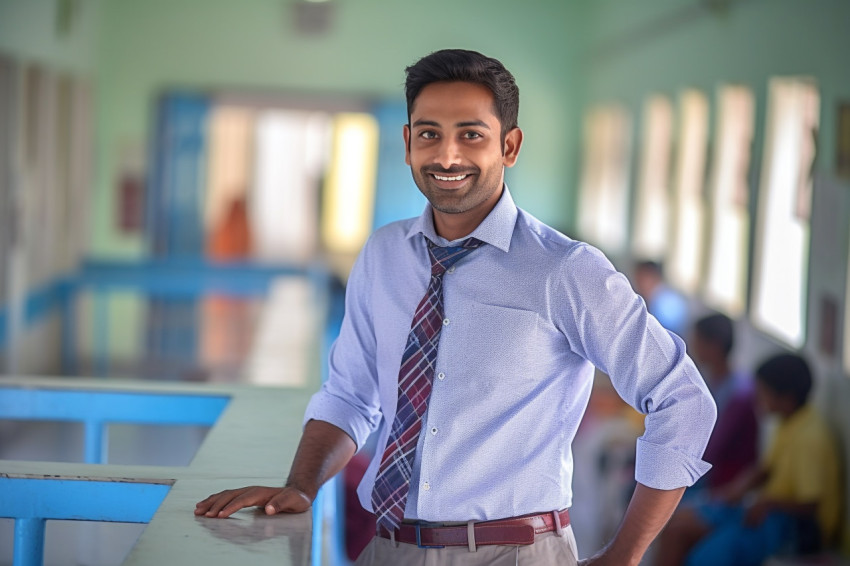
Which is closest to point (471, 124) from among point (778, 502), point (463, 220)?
point (463, 220)

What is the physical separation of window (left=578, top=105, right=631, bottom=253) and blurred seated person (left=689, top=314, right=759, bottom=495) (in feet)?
15.6

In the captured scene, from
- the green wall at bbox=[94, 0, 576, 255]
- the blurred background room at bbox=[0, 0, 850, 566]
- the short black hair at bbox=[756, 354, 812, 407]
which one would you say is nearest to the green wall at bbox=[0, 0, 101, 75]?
the blurred background room at bbox=[0, 0, 850, 566]

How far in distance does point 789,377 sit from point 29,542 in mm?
3115

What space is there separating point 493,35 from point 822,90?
20.7ft

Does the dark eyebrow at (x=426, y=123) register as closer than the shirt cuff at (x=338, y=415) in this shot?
Yes

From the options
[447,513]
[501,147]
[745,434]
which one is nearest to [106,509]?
[447,513]

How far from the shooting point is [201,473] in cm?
166

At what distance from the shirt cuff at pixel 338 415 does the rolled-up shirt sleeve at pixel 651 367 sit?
0.40 m

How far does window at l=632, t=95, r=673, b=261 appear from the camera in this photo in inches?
327

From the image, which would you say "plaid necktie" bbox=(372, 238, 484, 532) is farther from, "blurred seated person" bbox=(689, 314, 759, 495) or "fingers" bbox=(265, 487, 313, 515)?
"blurred seated person" bbox=(689, 314, 759, 495)

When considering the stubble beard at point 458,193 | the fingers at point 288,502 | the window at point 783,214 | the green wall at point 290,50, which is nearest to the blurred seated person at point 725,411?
the window at point 783,214

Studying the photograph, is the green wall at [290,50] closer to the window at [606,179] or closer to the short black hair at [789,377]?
the window at [606,179]

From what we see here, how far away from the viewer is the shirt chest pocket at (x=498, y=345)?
63.8 inches

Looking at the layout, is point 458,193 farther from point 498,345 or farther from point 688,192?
point 688,192
